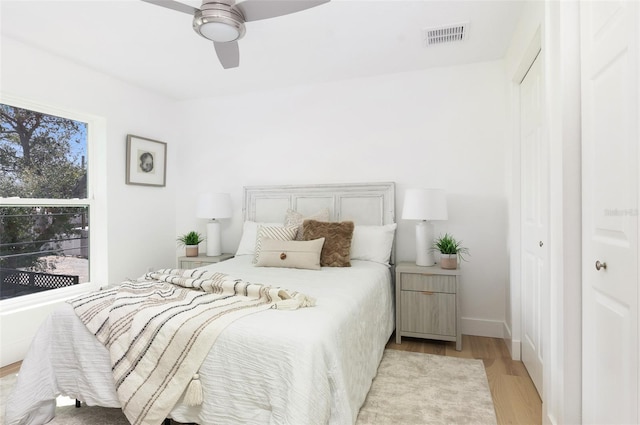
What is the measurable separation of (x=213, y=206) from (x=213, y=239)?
388mm

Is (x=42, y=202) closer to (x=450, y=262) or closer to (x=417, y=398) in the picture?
(x=417, y=398)

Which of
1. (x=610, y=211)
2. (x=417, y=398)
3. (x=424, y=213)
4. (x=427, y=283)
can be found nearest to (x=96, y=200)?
(x=424, y=213)

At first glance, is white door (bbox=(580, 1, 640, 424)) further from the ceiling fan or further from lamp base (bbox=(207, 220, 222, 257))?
lamp base (bbox=(207, 220, 222, 257))

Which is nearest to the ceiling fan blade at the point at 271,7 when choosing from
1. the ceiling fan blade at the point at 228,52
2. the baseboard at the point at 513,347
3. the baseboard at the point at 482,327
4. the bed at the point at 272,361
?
the ceiling fan blade at the point at 228,52

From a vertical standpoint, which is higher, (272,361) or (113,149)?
(113,149)

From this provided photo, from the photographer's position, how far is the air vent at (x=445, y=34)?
103 inches

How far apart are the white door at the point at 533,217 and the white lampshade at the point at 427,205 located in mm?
611

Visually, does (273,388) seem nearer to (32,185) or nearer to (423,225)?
(423,225)

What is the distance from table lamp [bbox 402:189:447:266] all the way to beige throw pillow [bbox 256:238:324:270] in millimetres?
840

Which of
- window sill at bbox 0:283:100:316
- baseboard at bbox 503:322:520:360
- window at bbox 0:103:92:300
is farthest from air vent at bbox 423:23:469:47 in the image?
window sill at bbox 0:283:100:316

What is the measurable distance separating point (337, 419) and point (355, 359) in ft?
1.35

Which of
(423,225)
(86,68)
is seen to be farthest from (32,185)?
(423,225)

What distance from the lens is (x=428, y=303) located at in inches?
115

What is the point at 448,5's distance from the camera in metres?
2.32
